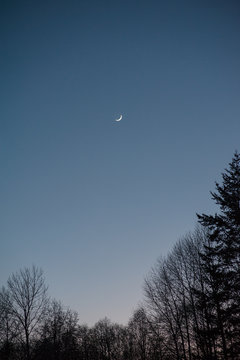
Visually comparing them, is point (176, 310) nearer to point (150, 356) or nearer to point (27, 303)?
point (27, 303)

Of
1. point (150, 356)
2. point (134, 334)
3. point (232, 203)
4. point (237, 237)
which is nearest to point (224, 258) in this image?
point (237, 237)

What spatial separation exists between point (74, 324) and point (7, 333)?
75.2 ft

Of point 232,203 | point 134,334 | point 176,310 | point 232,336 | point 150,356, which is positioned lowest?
point 150,356

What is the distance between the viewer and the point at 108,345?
70.0 metres

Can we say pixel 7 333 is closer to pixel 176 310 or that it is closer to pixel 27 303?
pixel 27 303

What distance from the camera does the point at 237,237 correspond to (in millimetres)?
13695

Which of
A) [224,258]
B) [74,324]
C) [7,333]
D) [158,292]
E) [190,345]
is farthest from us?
[74,324]

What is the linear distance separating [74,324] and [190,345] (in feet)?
115

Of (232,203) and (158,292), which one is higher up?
(232,203)

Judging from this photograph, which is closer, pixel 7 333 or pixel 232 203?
pixel 232 203

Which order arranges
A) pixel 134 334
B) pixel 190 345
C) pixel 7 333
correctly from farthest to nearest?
pixel 134 334, pixel 7 333, pixel 190 345

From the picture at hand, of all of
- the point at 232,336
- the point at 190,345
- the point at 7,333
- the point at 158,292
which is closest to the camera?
the point at 232,336

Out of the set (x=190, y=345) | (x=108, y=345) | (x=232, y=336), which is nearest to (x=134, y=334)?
(x=108, y=345)

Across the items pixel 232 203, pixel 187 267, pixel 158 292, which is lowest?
pixel 158 292
